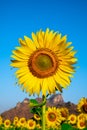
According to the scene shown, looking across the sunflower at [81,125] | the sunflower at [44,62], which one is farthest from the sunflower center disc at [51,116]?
the sunflower at [44,62]

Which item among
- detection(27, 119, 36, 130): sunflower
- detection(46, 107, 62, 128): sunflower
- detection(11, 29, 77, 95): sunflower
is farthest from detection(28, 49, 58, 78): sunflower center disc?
detection(27, 119, 36, 130): sunflower

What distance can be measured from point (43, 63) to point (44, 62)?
49mm

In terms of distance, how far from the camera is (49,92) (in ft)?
20.4

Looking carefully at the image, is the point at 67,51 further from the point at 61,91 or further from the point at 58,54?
the point at 61,91

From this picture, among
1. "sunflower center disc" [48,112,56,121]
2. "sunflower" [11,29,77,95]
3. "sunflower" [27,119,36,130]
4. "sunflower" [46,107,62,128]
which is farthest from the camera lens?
"sunflower" [27,119,36,130]

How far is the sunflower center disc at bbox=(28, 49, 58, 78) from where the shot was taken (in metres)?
6.40

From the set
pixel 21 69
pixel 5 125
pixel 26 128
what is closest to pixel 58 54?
pixel 21 69

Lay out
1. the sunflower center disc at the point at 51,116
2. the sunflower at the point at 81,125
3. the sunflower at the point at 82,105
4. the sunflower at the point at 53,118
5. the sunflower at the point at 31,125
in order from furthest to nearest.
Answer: the sunflower at the point at 31,125, the sunflower center disc at the point at 51,116, the sunflower at the point at 53,118, the sunflower at the point at 81,125, the sunflower at the point at 82,105

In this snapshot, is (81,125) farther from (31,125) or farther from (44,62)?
(44,62)

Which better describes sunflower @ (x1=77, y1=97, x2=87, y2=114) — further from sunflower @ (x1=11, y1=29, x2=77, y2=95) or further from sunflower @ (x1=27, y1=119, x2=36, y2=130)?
sunflower @ (x1=11, y1=29, x2=77, y2=95)

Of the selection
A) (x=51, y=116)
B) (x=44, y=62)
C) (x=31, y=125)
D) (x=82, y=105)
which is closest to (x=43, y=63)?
(x=44, y=62)

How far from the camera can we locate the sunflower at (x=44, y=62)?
639cm

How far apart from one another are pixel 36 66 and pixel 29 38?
48cm

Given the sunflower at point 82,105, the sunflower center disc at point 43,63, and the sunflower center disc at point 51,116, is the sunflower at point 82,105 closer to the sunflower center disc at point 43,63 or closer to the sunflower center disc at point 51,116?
the sunflower center disc at point 51,116
